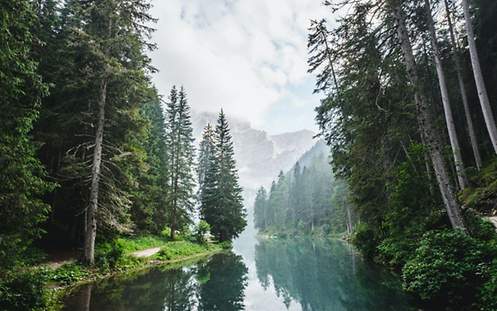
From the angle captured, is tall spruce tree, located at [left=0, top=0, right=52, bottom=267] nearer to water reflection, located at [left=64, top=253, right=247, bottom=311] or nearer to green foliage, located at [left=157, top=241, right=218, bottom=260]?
water reflection, located at [left=64, top=253, right=247, bottom=311]

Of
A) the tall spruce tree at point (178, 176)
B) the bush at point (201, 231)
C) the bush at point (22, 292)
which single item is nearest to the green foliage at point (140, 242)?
the tall spruce tree at point (178, 176)

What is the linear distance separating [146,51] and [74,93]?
443 centimetres

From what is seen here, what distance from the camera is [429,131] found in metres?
9.29

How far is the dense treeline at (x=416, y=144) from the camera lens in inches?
287

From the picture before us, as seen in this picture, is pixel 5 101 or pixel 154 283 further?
pixel 154 283

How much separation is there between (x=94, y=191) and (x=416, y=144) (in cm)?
1445

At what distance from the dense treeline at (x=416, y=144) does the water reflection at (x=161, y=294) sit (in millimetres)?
5682

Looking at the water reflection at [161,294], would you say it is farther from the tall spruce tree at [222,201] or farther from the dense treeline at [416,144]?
the tall spruce tree at [222,201]

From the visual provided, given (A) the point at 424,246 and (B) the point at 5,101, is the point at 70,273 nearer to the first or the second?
(B) the point at 5,101

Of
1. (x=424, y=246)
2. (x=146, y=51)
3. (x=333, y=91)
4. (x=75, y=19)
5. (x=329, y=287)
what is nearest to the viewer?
(x=424, y=246)

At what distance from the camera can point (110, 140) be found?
55.9ft

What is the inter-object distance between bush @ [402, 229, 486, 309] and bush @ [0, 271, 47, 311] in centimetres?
914

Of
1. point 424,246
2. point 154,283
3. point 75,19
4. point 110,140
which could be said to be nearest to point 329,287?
point 424,246

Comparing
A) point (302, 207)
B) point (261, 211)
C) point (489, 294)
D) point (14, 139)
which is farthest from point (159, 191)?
point (261, 211)
